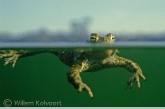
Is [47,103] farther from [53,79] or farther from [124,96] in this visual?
[124,96]

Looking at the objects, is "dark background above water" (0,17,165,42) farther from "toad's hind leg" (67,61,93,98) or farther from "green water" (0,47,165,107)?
"toad's hind leg" (67,61,93,98)

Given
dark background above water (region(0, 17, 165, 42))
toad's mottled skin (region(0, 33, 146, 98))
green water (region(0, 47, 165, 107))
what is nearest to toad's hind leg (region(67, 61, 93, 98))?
toad's mottled skin (region(0, 33, 146, 98))

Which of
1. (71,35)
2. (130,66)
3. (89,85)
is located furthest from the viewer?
(130,66)

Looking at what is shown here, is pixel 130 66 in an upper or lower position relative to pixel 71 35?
lower

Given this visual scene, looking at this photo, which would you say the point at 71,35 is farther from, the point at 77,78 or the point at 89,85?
the point at 89,85

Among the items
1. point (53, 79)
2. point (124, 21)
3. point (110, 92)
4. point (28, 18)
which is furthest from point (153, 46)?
point (28, 18)

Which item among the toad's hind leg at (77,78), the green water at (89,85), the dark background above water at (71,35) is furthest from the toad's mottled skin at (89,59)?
the dark background above water at (71,35)

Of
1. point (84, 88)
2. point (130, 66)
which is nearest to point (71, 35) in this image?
Result: point (84, 88)
